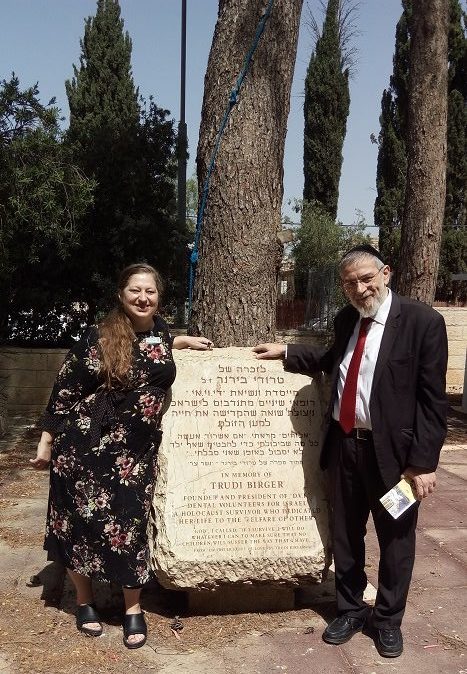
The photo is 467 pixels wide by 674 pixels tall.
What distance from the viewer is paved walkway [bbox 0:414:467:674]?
3193mm

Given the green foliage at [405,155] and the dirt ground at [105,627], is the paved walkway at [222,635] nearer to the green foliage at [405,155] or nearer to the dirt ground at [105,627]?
the dirt ground at [105,627]

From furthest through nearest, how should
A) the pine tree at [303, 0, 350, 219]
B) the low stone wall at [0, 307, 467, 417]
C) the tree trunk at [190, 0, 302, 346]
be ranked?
the pine tree at [303, 0, 350, 219] → the low stone wall at [0, 307, 467, 417] → the tree trunk at [190, 0, 302, 346]

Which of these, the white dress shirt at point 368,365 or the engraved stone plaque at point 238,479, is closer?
the white dress shirt at point 368,365

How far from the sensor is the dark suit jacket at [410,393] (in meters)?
3.16

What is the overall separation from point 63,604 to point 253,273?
2256 millimetres

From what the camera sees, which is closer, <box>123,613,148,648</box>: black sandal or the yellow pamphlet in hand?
the yellow pamphlet in hand

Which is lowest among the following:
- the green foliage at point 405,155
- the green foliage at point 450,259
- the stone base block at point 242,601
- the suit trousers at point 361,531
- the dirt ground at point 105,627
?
the dirt ground at point 105,627

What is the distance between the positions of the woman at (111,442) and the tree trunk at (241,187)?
1.19 m

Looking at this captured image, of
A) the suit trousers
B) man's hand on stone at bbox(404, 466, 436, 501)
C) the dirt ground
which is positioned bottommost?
the dirt ground

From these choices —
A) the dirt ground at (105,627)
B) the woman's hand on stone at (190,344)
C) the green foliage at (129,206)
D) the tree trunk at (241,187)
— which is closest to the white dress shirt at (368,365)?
the woman's hand on stone at (190,344)

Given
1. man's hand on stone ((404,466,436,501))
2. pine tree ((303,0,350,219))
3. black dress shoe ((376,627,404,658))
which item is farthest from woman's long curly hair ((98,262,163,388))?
pine tree ((303,0,350,219))

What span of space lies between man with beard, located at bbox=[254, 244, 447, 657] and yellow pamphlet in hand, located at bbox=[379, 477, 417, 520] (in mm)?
35

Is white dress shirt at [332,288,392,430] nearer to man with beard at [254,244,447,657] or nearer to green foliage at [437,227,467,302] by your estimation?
man with beard at [254,244,447,657]

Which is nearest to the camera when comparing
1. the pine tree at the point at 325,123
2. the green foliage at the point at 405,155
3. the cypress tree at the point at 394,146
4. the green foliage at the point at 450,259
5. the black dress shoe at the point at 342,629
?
the black dress shoe at the point at 342,629
